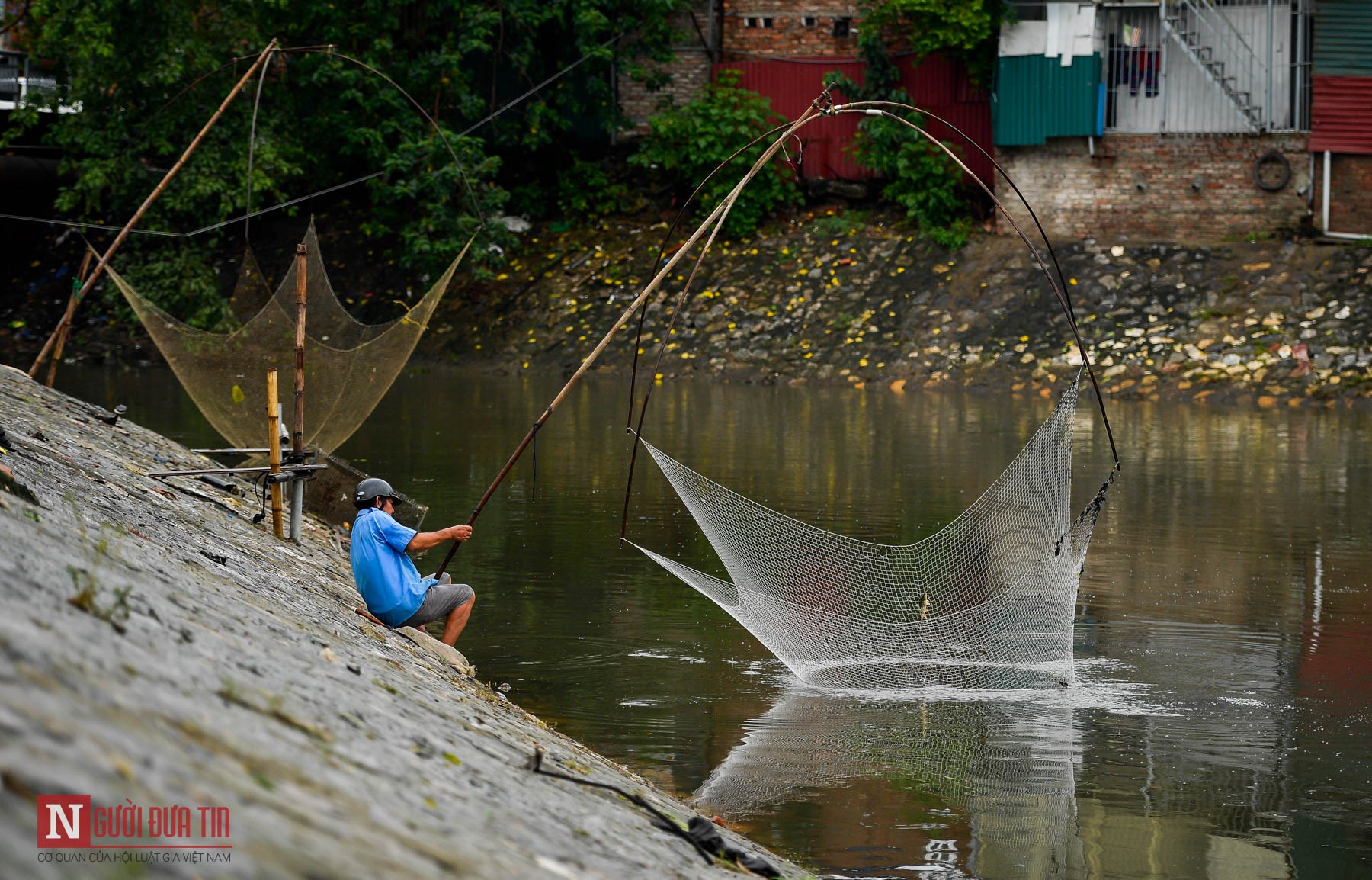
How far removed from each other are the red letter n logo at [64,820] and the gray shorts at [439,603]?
4552 mm

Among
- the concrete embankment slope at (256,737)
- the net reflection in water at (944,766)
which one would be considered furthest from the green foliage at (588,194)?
the concrete embankment slope at (256,737)

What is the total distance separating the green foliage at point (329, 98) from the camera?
2162 cm

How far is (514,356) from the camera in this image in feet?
79.7

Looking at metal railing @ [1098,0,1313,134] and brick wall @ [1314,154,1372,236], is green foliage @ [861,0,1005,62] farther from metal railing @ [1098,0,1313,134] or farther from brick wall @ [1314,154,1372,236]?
brick wall @ [1314,154,1372,236]

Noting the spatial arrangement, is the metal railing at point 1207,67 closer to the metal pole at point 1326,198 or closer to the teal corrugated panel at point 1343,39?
the teal corrugated panel at point 1343,39

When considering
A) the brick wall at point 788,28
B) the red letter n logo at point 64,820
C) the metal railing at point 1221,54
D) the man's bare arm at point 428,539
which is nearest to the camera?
the red letter n logo at point 64,820

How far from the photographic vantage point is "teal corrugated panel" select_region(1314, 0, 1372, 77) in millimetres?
22625

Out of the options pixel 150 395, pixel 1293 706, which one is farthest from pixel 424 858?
pixel 150 395

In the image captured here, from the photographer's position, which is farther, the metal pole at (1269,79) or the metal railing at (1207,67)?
the metal railing at (1207,67)

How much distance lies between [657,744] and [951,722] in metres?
1.52

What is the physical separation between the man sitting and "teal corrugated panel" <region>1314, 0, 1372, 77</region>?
63.3ft

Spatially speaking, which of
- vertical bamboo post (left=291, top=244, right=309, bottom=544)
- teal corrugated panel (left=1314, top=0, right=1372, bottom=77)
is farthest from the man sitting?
teal corrugated panel (left=1314, top=0, right=1372, bottom=77)

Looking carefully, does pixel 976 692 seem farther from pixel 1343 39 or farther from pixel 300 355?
pixel 1343 39

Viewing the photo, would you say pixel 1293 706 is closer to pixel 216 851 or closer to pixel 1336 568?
pixel 1336 568
